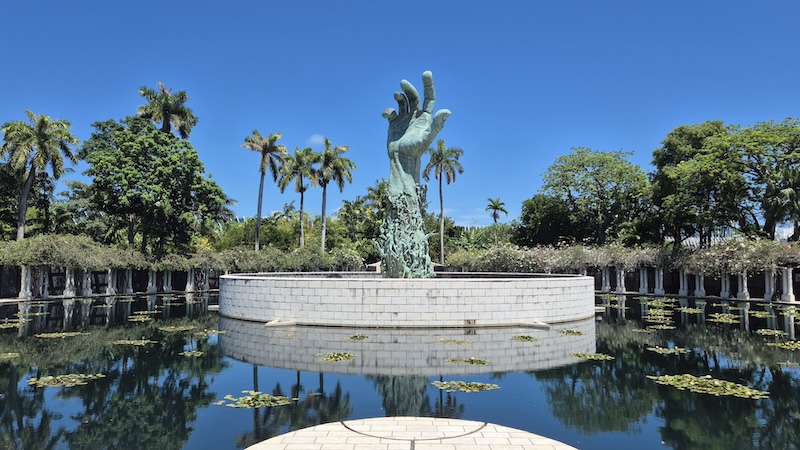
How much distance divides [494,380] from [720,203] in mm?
29724

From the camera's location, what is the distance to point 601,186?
45.7 m

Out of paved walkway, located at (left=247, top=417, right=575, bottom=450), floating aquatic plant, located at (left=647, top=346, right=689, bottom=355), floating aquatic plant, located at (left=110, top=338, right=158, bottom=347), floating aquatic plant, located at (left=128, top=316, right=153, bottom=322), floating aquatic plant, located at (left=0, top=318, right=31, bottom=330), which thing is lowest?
floating aquatic plant, located at (left=0, top=318, right=31, bottom=330)

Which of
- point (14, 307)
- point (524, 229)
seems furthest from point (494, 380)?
point (524, 229)

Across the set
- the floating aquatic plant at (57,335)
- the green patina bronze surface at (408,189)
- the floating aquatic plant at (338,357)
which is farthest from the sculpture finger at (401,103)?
the floating aquatic plant at (57,335)

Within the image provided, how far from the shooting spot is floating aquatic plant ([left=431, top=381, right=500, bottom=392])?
367 inches

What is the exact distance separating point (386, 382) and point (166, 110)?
1340 inches

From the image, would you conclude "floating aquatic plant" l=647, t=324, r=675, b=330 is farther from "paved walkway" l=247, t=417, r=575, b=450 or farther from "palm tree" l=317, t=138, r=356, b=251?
"palm tree" l=317, t=138, r=356, b=251

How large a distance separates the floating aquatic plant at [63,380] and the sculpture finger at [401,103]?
14713 mm

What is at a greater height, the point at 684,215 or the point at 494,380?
the point at 684,215

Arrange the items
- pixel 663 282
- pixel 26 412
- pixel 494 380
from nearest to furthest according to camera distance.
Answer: pixel 26 412 < pixel 494 380 < pixel 663 282

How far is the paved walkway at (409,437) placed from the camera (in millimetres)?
6344

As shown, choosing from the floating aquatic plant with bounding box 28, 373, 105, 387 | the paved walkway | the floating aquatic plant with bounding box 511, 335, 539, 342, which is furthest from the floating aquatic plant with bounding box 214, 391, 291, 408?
the floating aquatic plant with bounding box 511, 335, 539, 342

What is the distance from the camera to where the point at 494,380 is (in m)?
10.1

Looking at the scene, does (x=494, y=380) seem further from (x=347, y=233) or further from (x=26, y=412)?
(x=347, y=233)
